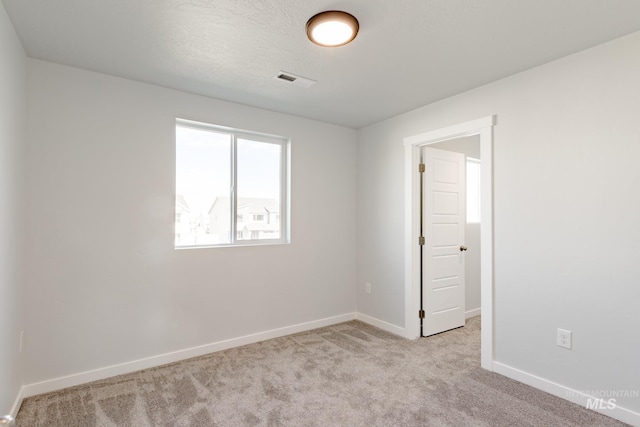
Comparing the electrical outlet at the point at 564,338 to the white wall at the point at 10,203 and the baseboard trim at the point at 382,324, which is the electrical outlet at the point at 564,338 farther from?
the white wall at the point at 10,203

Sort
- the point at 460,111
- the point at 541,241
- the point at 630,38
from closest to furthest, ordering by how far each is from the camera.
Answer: the point at 630,38, the point at 541,241, the point at 460,111

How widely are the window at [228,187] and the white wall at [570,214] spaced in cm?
203

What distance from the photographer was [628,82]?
2137 millimetres

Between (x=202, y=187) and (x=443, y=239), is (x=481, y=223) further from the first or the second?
(x=202, y=187)

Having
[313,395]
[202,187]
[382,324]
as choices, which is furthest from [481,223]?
[202,187]

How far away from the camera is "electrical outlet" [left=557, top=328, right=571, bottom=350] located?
7.85 feet

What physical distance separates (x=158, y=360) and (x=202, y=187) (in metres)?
1.63

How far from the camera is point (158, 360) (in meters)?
2.95

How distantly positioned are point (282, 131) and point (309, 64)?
1254 millimetres

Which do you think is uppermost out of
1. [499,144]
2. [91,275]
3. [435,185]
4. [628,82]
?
[628,82]

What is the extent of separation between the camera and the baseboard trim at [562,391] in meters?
2.10

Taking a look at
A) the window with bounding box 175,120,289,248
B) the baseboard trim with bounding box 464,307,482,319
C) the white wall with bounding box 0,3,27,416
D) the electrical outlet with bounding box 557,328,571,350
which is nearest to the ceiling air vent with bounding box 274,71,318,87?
the window with bounding box 175,120,289,248

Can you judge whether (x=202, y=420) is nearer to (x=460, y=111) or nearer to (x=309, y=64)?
(x=309, y=64)

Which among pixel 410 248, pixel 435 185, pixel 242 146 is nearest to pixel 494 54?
pixel 435 185
